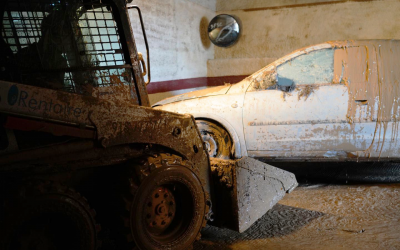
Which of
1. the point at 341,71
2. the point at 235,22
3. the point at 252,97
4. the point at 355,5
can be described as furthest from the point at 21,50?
the point at 355,5

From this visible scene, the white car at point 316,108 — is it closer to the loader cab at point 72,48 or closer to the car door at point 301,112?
the car door at point 301,112

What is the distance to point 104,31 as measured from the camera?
2.75m

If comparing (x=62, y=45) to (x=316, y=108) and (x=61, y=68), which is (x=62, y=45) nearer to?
(x=61, y=68)

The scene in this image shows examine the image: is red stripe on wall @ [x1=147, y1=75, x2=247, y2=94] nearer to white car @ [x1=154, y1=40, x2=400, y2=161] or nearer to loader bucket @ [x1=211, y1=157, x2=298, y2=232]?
white car @ [x1=154, y1=40, x2=400, y2=161]

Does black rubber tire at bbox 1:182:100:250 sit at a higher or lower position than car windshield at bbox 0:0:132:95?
lower

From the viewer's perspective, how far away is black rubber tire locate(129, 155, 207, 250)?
2.61 meters

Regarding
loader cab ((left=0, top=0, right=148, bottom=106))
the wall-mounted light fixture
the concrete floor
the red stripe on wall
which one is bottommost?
the concrete floor

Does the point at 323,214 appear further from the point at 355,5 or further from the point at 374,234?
the point at 355,5

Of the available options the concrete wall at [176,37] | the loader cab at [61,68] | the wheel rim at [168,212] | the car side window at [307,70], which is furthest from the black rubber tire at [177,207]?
the concrete wall at [176,37]

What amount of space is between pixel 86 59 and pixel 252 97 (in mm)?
2759

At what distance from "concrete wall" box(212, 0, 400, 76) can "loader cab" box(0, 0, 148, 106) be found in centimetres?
777

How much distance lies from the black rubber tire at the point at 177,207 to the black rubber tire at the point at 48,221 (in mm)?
Answer: 323

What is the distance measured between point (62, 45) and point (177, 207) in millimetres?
1559

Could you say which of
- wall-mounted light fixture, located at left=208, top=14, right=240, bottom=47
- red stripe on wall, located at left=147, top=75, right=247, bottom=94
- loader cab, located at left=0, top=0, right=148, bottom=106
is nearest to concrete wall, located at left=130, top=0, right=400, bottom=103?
red stripe on wall, located at left=147, top=75, right=247, bottom=94
